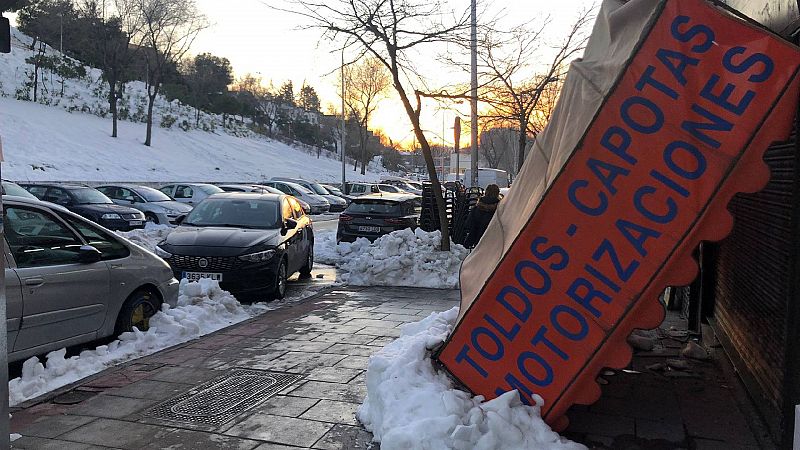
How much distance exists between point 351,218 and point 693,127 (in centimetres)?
1177

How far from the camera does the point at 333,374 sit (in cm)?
545

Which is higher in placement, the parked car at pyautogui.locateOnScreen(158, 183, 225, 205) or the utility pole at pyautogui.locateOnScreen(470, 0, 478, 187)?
the utility pole at pyautogui.locateOnScreen(470, 0, 478, 187)

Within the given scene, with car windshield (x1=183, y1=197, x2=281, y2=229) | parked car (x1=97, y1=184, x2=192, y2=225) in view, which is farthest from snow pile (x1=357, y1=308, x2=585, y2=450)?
parked car (x1=97, y1=184, x2=192, y2=225)

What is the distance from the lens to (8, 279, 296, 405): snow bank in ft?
16.9

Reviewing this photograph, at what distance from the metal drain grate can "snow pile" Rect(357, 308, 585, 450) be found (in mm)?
989

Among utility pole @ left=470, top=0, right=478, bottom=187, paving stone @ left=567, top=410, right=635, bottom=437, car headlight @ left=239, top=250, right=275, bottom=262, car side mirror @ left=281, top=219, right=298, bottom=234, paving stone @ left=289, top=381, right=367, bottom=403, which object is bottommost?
paving stone @ left=289, top=381, right=367, bottom=403

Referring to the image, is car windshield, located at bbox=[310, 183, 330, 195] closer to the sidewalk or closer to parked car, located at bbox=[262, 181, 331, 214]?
parked car, located at bbox=[262, 181, 331, 214]

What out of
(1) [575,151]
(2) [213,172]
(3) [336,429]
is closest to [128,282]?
(3) [336,429]

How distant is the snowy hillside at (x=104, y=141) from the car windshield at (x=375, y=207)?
1927 cm

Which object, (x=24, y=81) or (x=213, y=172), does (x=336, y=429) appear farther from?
(x=24, y=81)

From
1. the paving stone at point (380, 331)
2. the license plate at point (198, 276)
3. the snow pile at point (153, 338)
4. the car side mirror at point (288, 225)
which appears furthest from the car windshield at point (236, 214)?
the paving stone at point (380, 331)

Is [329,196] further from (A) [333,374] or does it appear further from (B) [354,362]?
(A) [333,374]

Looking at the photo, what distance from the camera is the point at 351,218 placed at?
14773 millimetres

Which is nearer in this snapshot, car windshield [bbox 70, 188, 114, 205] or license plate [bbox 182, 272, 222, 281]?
license plate [bbox 182, 272, 222, 281]
